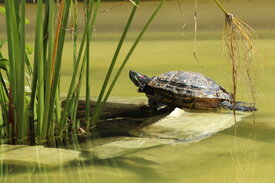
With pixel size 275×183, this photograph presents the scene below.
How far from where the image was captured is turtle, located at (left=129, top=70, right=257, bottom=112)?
8.54 ft

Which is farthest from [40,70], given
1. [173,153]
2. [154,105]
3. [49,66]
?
[154,105]

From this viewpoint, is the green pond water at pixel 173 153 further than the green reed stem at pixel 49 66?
No

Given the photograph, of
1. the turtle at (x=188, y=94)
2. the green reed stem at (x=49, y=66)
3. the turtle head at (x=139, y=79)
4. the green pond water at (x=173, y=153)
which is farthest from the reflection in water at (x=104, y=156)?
the turtle head at (x=139, y=79)

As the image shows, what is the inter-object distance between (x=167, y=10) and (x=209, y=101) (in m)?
4.51

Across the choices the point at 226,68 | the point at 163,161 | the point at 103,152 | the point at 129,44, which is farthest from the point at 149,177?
the point at 129,44

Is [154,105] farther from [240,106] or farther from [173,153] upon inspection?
[173,153]

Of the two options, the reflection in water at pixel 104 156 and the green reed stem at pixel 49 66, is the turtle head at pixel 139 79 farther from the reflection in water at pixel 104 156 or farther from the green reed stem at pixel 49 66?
the green reed stem at pixel 49 66

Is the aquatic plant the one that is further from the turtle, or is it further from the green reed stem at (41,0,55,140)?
the turtle

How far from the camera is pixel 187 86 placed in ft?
8.66

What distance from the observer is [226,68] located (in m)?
3.94

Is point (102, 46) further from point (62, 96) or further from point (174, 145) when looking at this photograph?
point (174, 145)

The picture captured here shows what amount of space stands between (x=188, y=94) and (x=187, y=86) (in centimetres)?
6

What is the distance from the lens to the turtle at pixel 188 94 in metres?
2.60

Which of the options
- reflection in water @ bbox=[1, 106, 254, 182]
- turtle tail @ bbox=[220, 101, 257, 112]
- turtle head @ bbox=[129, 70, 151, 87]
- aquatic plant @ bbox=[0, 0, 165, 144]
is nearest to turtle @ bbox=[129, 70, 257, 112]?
turtle tail @ bbox=[220, 101, 257, 112]
